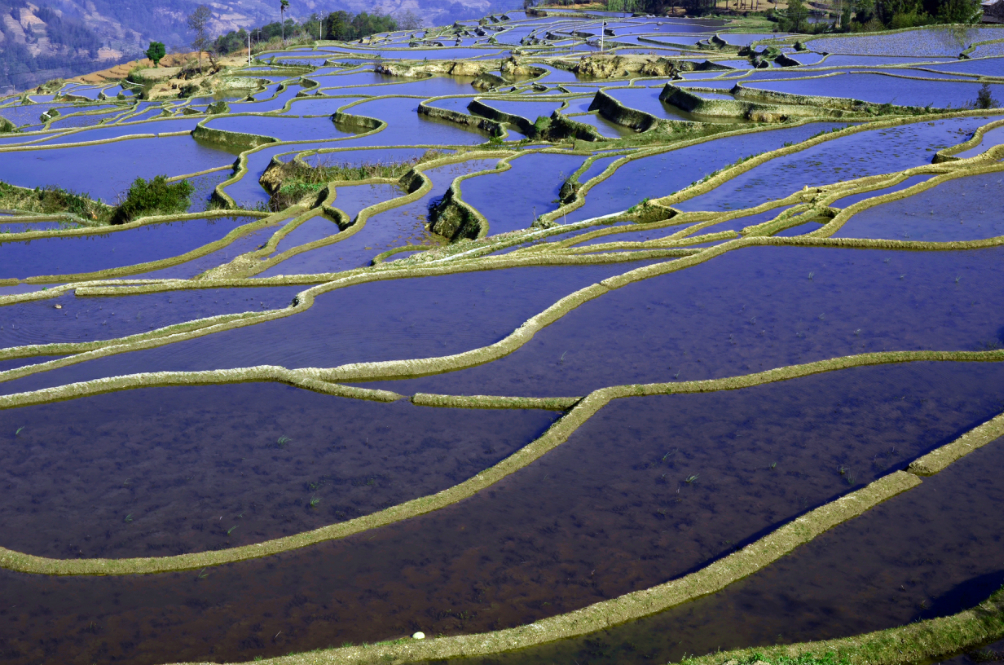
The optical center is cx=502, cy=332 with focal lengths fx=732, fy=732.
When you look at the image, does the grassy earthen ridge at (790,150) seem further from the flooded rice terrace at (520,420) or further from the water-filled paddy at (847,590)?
the water-filled paddy at (847,590)

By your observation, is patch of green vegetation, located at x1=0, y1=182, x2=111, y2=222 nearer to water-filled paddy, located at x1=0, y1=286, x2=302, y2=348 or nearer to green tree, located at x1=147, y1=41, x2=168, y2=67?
water-filled paddy, located at x1=0, y1=286, x2=302, y2=348

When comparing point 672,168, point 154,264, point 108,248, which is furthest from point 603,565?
point 672,168

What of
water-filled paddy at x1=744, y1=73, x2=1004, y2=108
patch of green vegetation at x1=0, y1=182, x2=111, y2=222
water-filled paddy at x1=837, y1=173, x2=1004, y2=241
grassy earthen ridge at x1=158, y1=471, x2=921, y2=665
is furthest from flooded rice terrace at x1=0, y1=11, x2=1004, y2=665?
water-filled paddy at x1=744, y1=73, x2=1004, y2=108

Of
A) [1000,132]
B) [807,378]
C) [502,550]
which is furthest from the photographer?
[1000,132]

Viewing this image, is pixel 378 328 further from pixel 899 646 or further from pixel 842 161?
pixel 842 161

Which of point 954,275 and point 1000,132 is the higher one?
point 1000,132

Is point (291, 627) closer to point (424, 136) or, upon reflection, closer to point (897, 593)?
point (897, 593)

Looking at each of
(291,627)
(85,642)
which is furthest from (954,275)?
(85,642)
